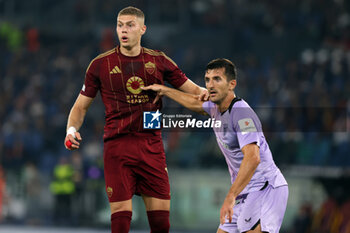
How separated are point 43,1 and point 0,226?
408 inches

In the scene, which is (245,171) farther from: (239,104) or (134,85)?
(134,85)

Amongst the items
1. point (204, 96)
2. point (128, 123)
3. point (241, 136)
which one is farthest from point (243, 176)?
point (128, 123)

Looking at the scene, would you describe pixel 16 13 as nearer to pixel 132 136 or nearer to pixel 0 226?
pixel 0 226

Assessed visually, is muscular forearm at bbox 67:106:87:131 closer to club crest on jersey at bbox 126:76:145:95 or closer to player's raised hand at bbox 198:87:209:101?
club crest on jersey at bbox 126:76:145:95

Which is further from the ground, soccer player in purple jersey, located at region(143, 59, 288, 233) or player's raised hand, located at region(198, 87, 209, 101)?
player's raised hand, located at region(198, 87, 209, 101)

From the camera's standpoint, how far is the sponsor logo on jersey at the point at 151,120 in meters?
6.25

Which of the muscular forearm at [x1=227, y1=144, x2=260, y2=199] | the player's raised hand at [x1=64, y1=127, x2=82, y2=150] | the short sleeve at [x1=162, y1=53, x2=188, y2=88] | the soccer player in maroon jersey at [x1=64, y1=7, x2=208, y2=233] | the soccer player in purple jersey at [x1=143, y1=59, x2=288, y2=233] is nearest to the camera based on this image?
the muscular forearm at [x1=227, y1=144, x2=260, y2=199]

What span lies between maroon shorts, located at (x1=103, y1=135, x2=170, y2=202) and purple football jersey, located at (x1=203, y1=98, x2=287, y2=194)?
25.3 inches

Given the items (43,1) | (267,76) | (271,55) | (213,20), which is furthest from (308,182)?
(43,1)

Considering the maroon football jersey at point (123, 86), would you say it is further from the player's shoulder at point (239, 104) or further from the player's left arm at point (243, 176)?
the player's left arm at point (243, 176)

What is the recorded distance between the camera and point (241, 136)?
5.73 metres

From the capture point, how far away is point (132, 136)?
6.28 metres

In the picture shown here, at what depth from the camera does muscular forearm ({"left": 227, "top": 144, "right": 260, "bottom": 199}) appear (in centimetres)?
545
